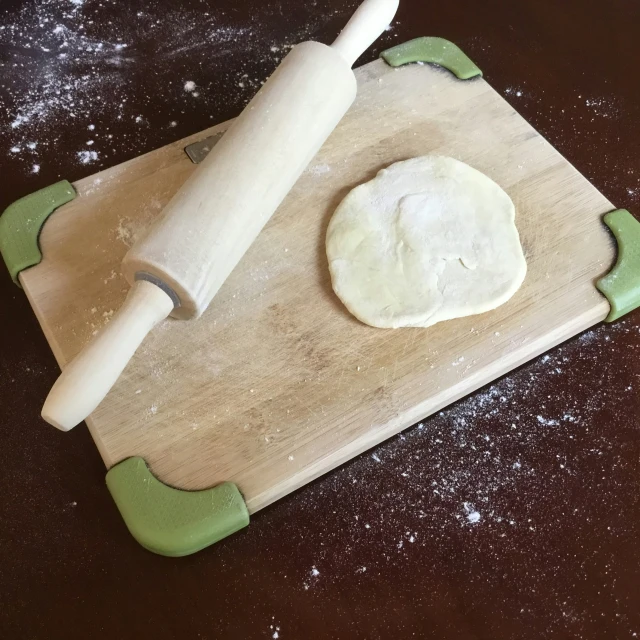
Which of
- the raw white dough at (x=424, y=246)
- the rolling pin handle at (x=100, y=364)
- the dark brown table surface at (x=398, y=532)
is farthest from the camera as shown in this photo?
the raw white dough at (x=424, y=246)

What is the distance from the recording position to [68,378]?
0.78 meters

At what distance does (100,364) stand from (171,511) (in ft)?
0.77

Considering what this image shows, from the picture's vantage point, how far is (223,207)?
920 millimetres

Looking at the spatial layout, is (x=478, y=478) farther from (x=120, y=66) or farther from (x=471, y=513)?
(x=120, y=66)

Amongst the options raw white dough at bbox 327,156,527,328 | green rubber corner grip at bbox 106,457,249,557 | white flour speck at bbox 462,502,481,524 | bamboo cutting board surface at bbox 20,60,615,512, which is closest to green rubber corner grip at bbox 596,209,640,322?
bamboo cutting board surface at bbox 20,60,615,512

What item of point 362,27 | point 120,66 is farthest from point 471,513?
point 120,66

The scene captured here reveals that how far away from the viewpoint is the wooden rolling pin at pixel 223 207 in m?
0.80

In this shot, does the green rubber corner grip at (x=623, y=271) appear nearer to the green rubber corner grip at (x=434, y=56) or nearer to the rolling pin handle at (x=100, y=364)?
the green rubber corner grip at (x=434, y=56)

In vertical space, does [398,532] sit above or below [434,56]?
below

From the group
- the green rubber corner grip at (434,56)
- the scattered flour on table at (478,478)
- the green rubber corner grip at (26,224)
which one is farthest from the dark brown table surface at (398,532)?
the green rubber corner grip at (434,56)

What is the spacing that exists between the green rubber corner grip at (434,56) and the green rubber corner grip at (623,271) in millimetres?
413

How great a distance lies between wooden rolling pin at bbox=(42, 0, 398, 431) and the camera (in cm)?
80

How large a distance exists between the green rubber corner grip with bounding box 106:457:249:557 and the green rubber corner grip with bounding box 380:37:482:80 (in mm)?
900

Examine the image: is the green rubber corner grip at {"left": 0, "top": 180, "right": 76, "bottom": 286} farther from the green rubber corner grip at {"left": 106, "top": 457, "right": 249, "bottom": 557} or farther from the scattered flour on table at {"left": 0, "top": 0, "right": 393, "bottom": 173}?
the green rubber corner grip at {"left": 106, "top": 457, "right": 249, "bottom": 557}
